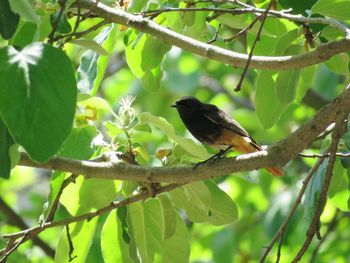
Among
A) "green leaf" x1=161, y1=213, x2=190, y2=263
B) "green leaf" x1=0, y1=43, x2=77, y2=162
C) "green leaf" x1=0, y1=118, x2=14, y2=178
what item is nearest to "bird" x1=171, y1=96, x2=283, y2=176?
"green leaf" x1=161, y1=213, x2=190, y2=263

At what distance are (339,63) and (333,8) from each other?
1.53 feet

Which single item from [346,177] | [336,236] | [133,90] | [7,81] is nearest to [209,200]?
[346,177]

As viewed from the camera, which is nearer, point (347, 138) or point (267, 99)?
point (347, 138)

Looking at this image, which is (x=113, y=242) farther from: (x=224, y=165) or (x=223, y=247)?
(x=223, y=247)

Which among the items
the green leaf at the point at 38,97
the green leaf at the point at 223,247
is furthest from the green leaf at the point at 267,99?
the green leaf at the point at 223,247

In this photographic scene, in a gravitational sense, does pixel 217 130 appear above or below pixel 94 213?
below

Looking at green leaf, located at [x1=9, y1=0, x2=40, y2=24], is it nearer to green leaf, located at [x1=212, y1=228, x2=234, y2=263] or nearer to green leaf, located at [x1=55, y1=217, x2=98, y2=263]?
green leaf, located at [x1=55, y1=217, x2=98, y2=263]

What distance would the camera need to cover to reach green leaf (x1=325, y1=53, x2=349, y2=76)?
144 inches

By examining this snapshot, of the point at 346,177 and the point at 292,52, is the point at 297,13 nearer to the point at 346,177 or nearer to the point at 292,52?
the point at 292,52

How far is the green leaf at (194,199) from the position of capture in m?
3.25

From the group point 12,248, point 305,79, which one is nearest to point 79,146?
point 12,248

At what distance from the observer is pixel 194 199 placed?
328 centimetres

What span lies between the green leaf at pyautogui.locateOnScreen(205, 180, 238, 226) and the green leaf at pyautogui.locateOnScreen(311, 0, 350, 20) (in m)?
0.88

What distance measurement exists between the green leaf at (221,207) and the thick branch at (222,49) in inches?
25.7
